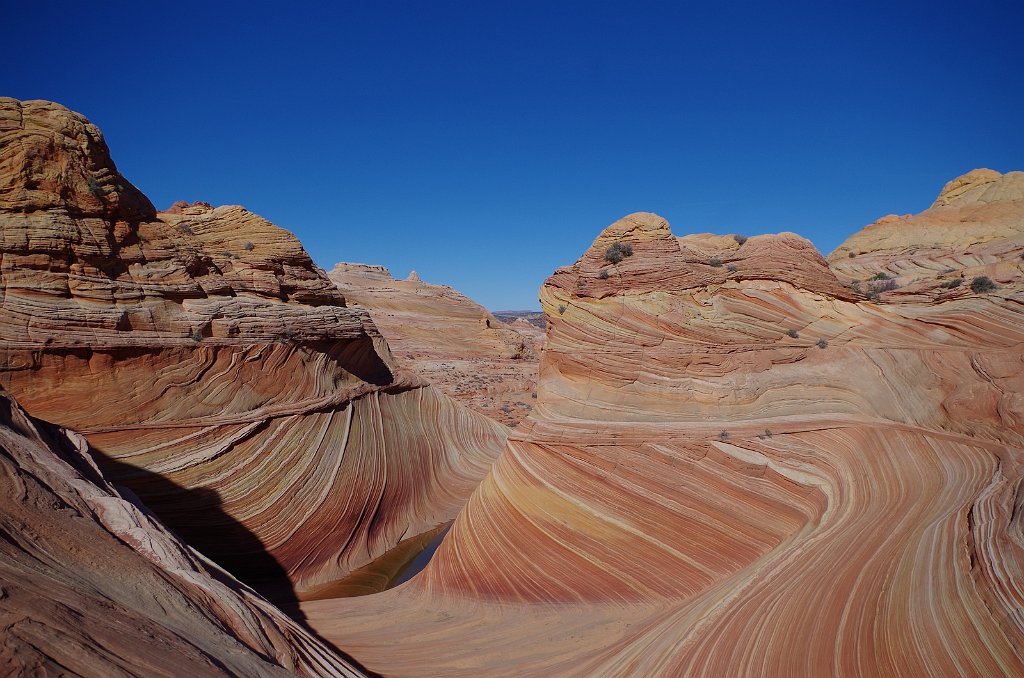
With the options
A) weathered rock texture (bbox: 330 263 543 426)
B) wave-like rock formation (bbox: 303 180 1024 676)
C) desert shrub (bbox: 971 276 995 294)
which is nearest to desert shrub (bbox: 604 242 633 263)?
wave-like rock formation (bbox: 303 180 1024 676)

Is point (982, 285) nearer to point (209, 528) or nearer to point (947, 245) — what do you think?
point (947, 245)

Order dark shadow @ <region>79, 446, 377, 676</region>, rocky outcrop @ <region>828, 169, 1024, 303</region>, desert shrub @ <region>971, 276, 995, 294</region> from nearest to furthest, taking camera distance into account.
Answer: desert shrub @ <region>971, 276, 995, 294</region>
rocky outcrop @ <region>828, 169, 1024, 303</region>
dark shadow @ <region>79, 446, 377, 676</region>

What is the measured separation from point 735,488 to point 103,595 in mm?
6438

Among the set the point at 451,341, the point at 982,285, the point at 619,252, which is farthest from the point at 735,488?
the point at 451,341

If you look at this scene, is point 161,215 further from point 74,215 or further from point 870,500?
point 870,500

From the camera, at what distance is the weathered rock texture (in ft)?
78.1

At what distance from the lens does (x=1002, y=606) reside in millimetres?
3428

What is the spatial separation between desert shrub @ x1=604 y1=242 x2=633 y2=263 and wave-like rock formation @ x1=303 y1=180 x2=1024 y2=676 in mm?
Result: 48

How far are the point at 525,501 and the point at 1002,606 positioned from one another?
5.26 meters

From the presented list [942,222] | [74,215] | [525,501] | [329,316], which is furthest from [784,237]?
[942,222]

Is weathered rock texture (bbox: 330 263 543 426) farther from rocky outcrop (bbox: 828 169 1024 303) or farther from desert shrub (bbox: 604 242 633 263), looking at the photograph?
rocky outcrop (bbox: 828 169 1024 303)

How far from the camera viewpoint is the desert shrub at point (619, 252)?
827cm

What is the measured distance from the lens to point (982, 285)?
24.1 ft

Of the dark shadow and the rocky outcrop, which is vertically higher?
the rocky outcrop
